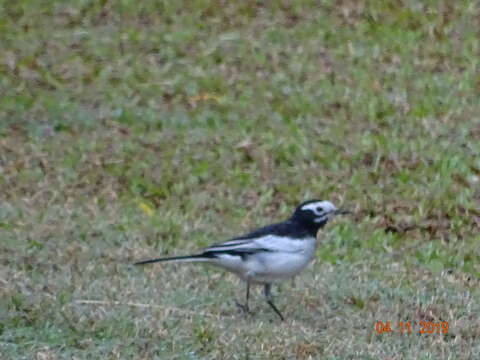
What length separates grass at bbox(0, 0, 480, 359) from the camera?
22.5 ft

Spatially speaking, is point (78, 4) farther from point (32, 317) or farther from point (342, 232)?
point (32, 317)

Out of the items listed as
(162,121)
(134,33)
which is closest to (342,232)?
(162,121)

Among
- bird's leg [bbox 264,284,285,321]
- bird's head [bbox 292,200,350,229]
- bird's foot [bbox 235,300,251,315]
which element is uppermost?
bird's head [bbox 292,200,350,229]

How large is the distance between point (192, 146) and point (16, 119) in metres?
1.83

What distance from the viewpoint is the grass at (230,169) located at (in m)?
6.85

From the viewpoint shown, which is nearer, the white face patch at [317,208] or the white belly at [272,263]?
the white belly at [272,263]

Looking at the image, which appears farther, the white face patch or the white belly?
the white face patch

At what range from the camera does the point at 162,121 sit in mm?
11672
